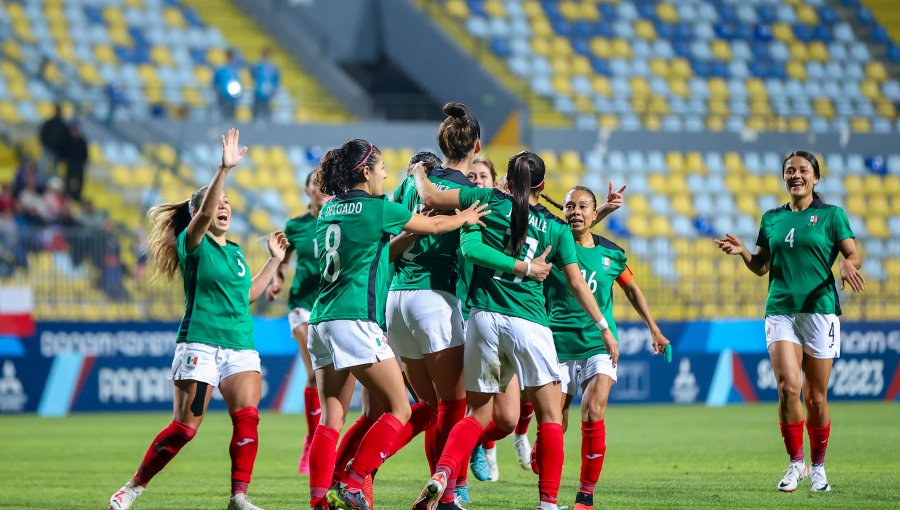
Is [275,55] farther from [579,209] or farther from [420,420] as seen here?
[420,420]

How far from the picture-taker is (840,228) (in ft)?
32.8

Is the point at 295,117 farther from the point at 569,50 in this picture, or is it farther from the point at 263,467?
the point at 263,467

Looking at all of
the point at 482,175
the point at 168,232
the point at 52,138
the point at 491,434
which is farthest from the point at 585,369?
the point at 52,138

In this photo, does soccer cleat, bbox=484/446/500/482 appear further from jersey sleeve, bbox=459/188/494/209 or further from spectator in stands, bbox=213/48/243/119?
spectator in stands, bbox=213/48/243/119

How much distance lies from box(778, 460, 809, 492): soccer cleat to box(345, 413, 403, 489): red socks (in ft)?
10.2

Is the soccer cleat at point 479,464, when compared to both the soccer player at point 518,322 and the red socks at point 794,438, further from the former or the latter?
the soccer player at point 518,322

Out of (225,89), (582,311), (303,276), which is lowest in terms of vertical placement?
(582,311)

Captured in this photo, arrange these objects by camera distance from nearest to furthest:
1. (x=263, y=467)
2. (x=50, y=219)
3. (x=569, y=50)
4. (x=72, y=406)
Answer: (x=263, y=467) → (x=72, y=406) → (x=50, y=219) → (x=569, y=50)

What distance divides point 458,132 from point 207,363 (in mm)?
2086

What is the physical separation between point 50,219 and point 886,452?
13618mm

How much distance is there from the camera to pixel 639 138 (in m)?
26.7

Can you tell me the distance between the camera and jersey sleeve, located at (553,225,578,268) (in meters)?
7.88

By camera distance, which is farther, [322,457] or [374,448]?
[322,457]

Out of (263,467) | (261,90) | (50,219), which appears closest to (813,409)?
(263,467)
